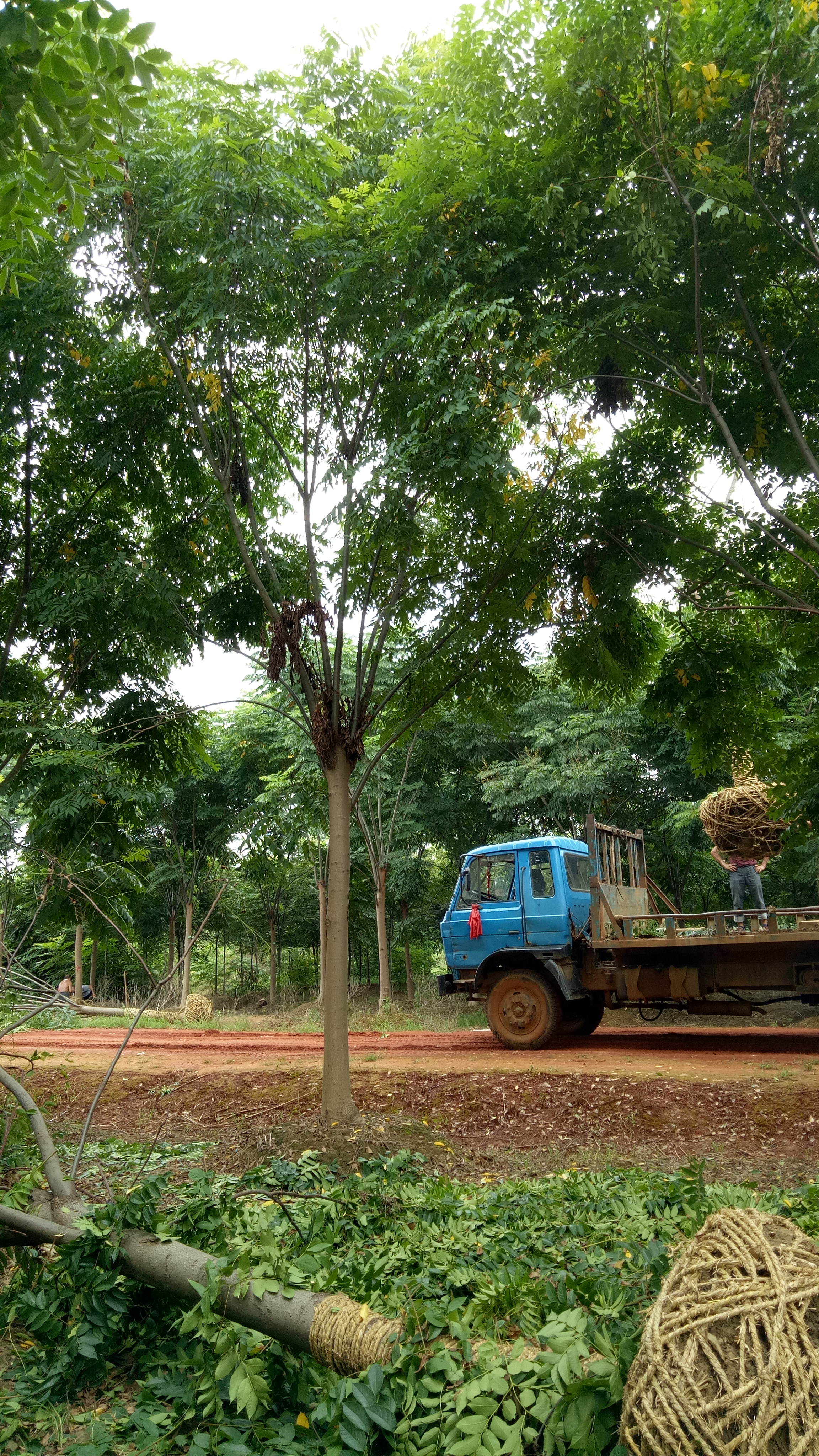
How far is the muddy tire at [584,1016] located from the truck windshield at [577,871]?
4.93 ft

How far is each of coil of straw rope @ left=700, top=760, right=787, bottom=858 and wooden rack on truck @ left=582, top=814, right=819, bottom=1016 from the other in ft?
3.46

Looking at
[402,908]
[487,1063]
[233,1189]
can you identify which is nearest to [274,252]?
[233,1189]

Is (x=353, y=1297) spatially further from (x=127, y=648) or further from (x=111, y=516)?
(x=111, y=516)

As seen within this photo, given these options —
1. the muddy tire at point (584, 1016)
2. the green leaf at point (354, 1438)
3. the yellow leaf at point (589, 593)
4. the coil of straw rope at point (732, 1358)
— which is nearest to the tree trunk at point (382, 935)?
the muddy tire at point (584, 1016)

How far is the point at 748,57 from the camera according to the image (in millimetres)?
6031

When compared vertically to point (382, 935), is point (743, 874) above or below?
above

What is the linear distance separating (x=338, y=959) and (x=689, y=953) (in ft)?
17.6

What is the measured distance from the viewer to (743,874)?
41.8 feet

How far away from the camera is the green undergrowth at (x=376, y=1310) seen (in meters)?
2.69

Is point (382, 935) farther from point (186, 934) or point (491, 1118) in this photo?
point (491, 1118)

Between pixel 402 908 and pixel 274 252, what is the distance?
22584mm

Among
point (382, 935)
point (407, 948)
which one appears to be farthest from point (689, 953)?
point (407, 948)

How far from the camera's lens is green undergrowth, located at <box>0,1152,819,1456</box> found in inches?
106

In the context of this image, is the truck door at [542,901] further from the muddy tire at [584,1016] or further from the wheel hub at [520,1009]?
the muddy tire at [584,1016]
